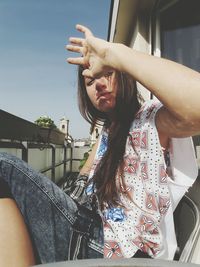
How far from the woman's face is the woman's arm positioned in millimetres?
190

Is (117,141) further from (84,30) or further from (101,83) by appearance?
(84,30)

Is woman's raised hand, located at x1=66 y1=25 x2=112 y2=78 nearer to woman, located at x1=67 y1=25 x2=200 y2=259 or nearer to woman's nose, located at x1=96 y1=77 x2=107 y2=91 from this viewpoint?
woman, located at x1=67 y1=25 x2=200 y2=259

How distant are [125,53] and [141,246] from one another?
61cm

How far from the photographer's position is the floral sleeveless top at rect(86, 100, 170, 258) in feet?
3.65

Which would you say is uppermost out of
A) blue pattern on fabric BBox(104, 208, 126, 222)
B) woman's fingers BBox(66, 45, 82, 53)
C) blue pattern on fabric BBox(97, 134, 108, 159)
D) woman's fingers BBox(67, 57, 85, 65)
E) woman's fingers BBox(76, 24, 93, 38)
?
woman's fingers BBox(76, 24, 93, 38)

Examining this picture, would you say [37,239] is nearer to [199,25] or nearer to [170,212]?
[170,212]

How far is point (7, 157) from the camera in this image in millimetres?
1158

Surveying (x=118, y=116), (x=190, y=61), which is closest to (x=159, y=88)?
(x=118, y=116)

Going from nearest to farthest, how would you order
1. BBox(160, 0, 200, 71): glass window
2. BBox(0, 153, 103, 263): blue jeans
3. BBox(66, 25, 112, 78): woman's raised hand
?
BBox(66, 25, 112, 78): woman's raised hand < BBox(0, 153, 103, 263): blue jeans < BBox(160, 0, 200, 71): glass window

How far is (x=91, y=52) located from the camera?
3.67 feet

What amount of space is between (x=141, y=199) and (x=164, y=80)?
0.43m

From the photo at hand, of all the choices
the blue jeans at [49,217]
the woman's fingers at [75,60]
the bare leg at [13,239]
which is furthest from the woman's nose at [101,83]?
the bare leg at [13,239]

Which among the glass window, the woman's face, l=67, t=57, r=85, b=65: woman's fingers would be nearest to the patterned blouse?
the woman's face

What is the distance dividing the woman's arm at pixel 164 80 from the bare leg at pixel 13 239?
520 mm
